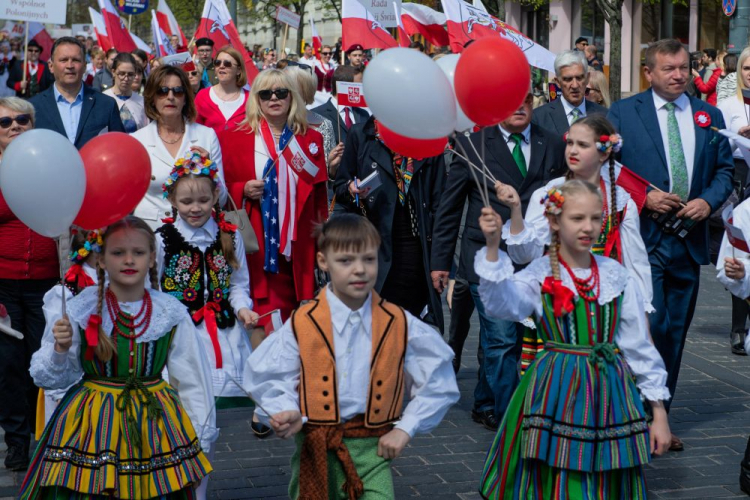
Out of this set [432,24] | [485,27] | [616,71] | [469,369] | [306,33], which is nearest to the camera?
[469,369]

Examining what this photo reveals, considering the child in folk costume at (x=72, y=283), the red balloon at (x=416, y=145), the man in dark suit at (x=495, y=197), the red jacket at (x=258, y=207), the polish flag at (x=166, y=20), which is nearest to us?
the child in folk costume at (x=72, y=283)

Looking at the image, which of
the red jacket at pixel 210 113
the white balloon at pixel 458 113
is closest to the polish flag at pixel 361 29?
the red jacket at pixel 210 113

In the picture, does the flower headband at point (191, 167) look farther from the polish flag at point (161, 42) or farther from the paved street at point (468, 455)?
the polish flag at point (161, 42)

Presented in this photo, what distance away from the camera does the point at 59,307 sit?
470 centimetres

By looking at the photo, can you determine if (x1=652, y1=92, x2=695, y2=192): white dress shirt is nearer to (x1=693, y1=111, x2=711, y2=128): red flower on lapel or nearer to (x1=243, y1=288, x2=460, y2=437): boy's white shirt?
(x1=693, y1=111, x2=711, y2=128): red flower on lapel

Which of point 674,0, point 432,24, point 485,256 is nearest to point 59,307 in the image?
point 485,256

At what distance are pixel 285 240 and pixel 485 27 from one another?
152 inches

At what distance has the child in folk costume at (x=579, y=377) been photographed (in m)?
4.77

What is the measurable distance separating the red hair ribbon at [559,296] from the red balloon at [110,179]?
1.71m

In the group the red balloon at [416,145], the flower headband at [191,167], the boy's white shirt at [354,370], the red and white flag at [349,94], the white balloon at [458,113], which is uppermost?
the red and white flag at [349,94]

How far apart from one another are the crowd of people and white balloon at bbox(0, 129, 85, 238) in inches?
13.1

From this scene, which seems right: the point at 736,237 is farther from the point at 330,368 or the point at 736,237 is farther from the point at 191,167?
the point at 191,167

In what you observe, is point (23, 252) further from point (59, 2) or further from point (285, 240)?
point (59, 2)

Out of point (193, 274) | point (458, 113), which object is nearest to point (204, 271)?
point (193, 274)
